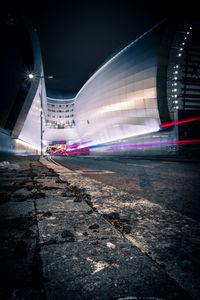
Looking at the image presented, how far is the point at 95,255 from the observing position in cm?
96

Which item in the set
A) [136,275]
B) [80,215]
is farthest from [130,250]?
[80,215]

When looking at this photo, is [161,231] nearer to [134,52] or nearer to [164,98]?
[164,98]

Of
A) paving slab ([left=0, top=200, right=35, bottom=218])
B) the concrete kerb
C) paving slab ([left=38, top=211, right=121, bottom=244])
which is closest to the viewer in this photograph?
the concrete kerb

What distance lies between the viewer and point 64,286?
2.32ft

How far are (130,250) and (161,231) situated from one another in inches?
18.8

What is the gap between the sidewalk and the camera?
2.27 ft

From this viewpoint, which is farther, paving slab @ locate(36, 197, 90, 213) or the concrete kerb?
paving slab @ locate(36, 197, 90, 213)

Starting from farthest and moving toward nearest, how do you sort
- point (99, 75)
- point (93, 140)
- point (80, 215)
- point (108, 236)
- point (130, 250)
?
point (93, 140)
point (99, 75)
point (80, 215)
point (108, 236)
point (130, 250)

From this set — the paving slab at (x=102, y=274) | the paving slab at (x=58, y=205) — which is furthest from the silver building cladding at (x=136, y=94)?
the paving slab at (x=102, y=274)

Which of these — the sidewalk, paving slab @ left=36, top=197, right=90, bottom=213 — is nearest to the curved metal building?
paving slab @ left=36, top=197, right=90, bottom=213

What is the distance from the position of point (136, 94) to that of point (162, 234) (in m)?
36.2

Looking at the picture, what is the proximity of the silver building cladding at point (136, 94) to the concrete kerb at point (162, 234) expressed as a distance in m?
16.6

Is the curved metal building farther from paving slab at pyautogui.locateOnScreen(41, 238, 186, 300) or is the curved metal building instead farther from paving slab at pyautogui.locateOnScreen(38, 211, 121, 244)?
paving slab at pyautogui.locateOnScreen(41, 238, 186, 300)

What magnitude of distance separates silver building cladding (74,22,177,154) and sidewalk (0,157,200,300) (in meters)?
17.1
